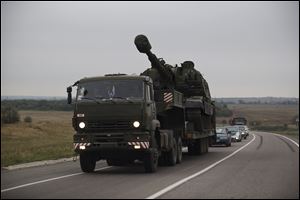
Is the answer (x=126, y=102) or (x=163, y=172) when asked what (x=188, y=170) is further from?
(x=126, y=102)

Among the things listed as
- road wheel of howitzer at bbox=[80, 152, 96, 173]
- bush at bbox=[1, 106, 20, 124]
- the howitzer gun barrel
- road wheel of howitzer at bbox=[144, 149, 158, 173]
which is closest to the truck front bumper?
road wheel of howitzer at bbox=[144, 149, 158, 173]

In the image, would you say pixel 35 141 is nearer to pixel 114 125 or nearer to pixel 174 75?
pixel 174 75

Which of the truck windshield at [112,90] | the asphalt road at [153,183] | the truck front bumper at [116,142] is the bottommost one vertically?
the asphalt road at [153,183]

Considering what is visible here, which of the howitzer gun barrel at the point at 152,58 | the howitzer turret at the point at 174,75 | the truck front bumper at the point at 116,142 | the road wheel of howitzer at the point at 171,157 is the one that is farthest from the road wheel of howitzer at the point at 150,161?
the howitzer gun barrel at the point at 152,58

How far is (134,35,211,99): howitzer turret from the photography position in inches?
800

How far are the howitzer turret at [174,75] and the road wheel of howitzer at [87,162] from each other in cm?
432

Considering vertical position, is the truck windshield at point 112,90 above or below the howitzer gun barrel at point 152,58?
below

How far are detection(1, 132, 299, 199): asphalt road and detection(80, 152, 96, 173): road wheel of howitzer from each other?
32cm

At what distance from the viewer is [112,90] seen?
1689 centimetres

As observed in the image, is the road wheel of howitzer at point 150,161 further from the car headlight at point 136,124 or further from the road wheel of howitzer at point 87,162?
the road wheel of howitzer at point 87,162

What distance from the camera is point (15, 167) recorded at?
18.9m

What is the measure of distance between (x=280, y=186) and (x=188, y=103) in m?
11.1

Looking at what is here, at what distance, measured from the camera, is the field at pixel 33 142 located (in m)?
22.9

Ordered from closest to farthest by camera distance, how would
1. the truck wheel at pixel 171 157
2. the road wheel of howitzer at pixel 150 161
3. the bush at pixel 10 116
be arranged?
the road wheel of howitzer at pixel 150 161 < the truck wheel at pixel 171 157 < the bush at pixel 10 116
